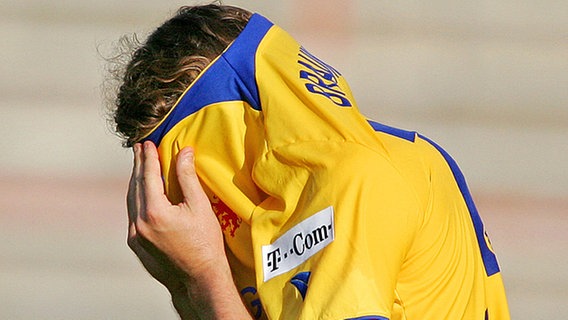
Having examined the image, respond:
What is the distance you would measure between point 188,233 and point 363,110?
2.24m

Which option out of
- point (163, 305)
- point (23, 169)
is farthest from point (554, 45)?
point (23, 169)

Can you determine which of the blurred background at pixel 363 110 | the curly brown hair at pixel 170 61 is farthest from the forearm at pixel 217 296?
the blurred background at pixel 363 110

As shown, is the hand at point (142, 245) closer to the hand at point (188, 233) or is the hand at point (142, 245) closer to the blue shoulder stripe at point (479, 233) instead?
the hand at point (188, 233)

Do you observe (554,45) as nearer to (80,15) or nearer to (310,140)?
(80,15)

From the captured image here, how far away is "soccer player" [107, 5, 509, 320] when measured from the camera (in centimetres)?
126

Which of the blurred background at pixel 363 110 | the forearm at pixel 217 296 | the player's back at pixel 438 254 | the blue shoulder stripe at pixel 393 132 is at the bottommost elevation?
the blurred background at pixel 363 110

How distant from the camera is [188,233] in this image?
151cm

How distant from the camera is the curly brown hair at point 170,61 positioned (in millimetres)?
1467

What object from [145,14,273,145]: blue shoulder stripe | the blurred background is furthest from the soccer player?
the blurred background

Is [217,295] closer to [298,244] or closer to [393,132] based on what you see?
[298,244]

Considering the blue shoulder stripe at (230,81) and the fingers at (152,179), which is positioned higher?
the blue shoulder stripe at (230,81)

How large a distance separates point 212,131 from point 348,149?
0.86 ft

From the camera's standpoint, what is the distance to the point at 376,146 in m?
1.33

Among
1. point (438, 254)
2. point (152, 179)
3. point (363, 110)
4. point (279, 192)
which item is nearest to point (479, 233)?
point (438, 254)
